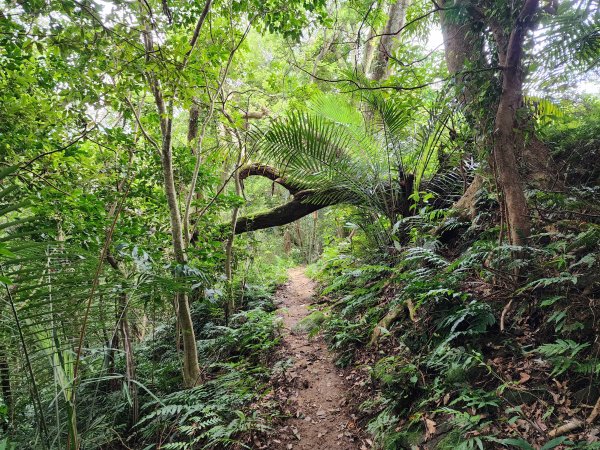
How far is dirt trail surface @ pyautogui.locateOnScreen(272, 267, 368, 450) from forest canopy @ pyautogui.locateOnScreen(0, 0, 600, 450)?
0.04 meters

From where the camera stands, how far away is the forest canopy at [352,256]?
1875mm

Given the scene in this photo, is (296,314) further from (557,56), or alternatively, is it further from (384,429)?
(557,56)

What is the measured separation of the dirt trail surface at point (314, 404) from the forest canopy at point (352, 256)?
4 cm

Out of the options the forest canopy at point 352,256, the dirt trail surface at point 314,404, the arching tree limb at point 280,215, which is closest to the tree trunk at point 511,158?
the forest canopy at point 352,256

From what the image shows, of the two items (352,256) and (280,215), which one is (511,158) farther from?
(280,215)

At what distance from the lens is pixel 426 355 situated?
268 cm

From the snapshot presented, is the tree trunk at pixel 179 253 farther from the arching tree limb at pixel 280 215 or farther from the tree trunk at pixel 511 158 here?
the tree trunk at pixel 511 158

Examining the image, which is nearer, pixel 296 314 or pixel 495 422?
pixel 495 422

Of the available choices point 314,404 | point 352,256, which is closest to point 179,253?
point 314,404

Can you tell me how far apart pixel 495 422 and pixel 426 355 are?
31.0 inches

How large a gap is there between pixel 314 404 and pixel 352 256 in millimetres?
2532

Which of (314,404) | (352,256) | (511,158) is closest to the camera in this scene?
(511,158)

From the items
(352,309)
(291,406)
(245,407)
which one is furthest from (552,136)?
(245,407)

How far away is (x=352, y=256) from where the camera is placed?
17.5 ft
